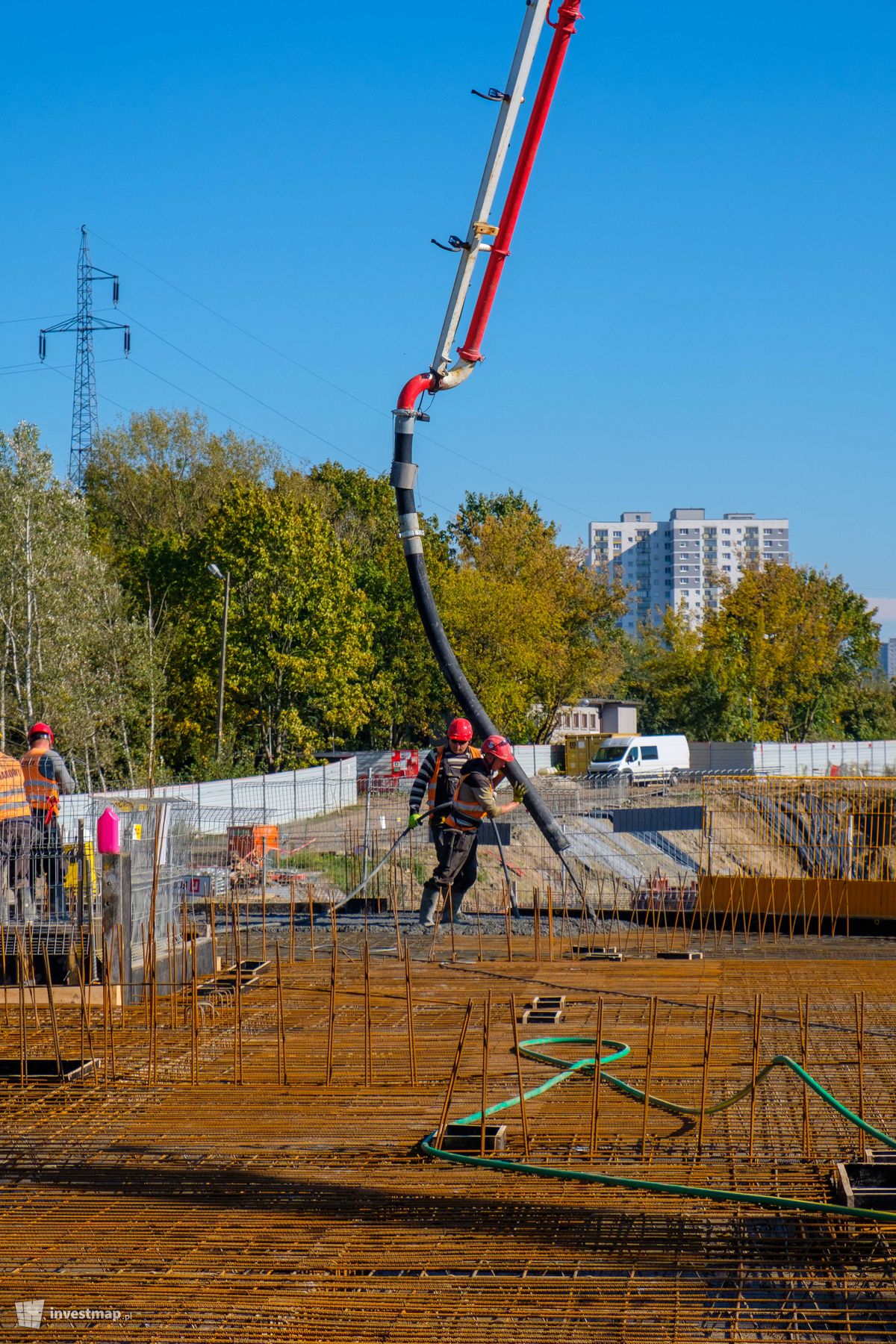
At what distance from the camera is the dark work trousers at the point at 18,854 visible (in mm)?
9867

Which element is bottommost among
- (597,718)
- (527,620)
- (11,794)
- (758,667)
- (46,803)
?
(46,803)

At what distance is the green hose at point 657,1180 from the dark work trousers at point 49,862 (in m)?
Answer: 5.01

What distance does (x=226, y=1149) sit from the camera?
5445 mm

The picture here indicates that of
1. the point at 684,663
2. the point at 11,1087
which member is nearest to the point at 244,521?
the point at 684,663

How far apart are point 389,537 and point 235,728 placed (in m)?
19.8

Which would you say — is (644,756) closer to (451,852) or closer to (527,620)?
(527,620)

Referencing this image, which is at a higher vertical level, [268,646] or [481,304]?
[481,304]

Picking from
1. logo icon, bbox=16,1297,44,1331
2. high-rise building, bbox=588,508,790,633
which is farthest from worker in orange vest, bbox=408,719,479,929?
high-rise building, bbox=588,508,790,633

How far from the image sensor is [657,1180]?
15.9 ft

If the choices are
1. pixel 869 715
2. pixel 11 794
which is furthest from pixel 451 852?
pixel 869 715

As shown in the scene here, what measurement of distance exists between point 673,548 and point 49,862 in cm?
16532

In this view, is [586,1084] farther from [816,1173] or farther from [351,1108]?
[816,1173]

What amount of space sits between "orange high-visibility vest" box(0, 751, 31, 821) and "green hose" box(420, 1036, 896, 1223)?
5.22m

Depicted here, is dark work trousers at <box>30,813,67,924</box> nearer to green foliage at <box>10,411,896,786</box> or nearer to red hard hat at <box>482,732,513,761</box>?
red hard hat at <box>482,732,513,761</box>
